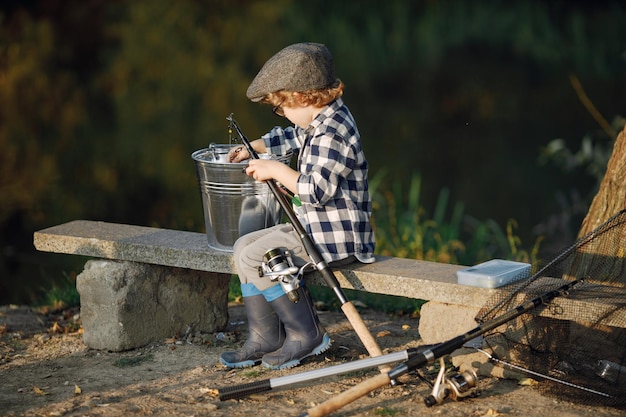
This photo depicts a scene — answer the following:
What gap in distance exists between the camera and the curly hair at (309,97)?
435 centimetres

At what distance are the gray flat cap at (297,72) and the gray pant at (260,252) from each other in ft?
2.10

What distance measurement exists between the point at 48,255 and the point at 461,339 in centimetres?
571

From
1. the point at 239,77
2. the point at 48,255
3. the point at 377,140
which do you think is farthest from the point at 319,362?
the point at 239,77

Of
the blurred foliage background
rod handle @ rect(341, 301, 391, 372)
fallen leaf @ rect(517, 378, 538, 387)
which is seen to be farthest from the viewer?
the blurred foliage background

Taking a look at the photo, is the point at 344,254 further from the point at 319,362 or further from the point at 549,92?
the point at 549,92

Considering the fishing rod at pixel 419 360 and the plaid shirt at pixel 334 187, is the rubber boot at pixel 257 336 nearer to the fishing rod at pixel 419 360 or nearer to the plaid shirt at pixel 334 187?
the plaid shirt at pixel 334 187

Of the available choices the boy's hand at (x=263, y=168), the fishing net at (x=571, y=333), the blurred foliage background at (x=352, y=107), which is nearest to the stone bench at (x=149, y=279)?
the fishing net at (x=571, y=333)

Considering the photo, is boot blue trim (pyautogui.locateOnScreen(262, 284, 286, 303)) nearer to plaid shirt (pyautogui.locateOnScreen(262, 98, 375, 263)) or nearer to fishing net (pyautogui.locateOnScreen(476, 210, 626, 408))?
plaid shirt (pyautogui.locateOnScreen(262, 98, 375, 263))

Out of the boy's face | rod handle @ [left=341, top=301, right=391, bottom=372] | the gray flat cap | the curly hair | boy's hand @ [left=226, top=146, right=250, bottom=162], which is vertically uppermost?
the gray flat cap

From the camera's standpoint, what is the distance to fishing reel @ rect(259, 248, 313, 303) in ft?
14.0

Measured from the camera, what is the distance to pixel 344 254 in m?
4.37

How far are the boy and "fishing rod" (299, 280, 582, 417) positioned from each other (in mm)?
720

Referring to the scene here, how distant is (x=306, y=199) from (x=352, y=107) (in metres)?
7.52

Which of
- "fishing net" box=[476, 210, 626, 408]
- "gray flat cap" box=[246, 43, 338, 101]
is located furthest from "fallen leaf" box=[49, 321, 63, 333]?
"fishing net" box=[476, 210, 626, 408]
